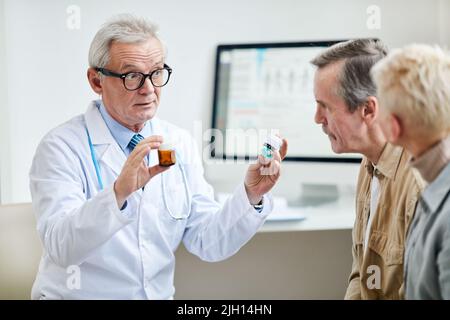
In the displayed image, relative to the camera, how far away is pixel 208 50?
219 centimetres

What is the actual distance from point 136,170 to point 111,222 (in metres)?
0.12

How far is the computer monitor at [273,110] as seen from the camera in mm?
2197

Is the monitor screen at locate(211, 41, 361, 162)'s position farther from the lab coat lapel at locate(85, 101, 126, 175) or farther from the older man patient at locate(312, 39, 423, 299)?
the older man patient at locate(312, 39, 423, 299)

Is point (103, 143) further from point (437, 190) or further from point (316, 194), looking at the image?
point (316, 194)

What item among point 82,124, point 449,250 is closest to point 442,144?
point 449,250

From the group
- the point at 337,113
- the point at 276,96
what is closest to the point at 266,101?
the point at 276,96

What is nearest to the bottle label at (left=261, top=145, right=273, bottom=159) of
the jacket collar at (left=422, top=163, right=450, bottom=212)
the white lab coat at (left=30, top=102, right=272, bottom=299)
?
the white lab coat at (left=30, top=102, right=272, bottom=299)

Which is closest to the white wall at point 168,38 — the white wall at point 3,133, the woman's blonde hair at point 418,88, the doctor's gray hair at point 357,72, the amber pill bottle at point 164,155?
the white wall at point 3,133

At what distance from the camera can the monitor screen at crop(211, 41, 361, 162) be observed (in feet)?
7.21

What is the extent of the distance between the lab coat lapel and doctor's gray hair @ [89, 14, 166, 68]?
0.13m

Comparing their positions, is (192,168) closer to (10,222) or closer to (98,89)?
(98,89)
